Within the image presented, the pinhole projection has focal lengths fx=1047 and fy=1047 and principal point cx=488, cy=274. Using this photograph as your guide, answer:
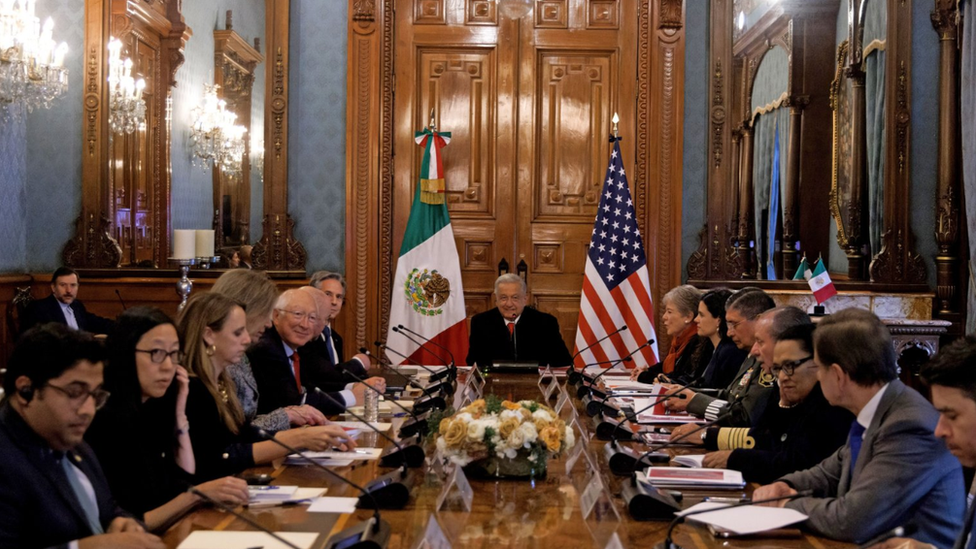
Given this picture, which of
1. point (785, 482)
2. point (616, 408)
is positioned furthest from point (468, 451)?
point (616, 408)

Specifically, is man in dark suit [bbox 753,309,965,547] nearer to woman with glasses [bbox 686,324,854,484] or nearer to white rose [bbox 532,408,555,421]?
woman with glasses [bbox 686,324,854,484]

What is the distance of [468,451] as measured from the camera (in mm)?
2812

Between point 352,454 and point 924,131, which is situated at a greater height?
point 924,131

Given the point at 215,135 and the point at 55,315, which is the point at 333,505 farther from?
the point at 215,135

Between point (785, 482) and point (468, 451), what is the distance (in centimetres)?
86

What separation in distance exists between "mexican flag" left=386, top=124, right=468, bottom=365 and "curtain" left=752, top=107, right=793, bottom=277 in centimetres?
A: 232

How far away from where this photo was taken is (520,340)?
6.36m

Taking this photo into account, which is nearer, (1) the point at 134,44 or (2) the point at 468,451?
(2) the point at 468,451

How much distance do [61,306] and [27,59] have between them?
161 centimetres

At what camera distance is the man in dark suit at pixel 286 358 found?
4164mm

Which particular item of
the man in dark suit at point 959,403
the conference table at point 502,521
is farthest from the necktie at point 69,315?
the man in dark suit at point 959,403

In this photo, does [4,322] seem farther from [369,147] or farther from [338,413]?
[338,413]

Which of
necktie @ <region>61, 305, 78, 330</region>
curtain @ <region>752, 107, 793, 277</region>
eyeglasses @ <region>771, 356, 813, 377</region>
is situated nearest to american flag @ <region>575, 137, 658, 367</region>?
curtain @ <region>752, 107, 793, 277</region>

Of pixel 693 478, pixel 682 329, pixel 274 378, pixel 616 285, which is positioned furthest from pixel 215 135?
pixel 693 478
